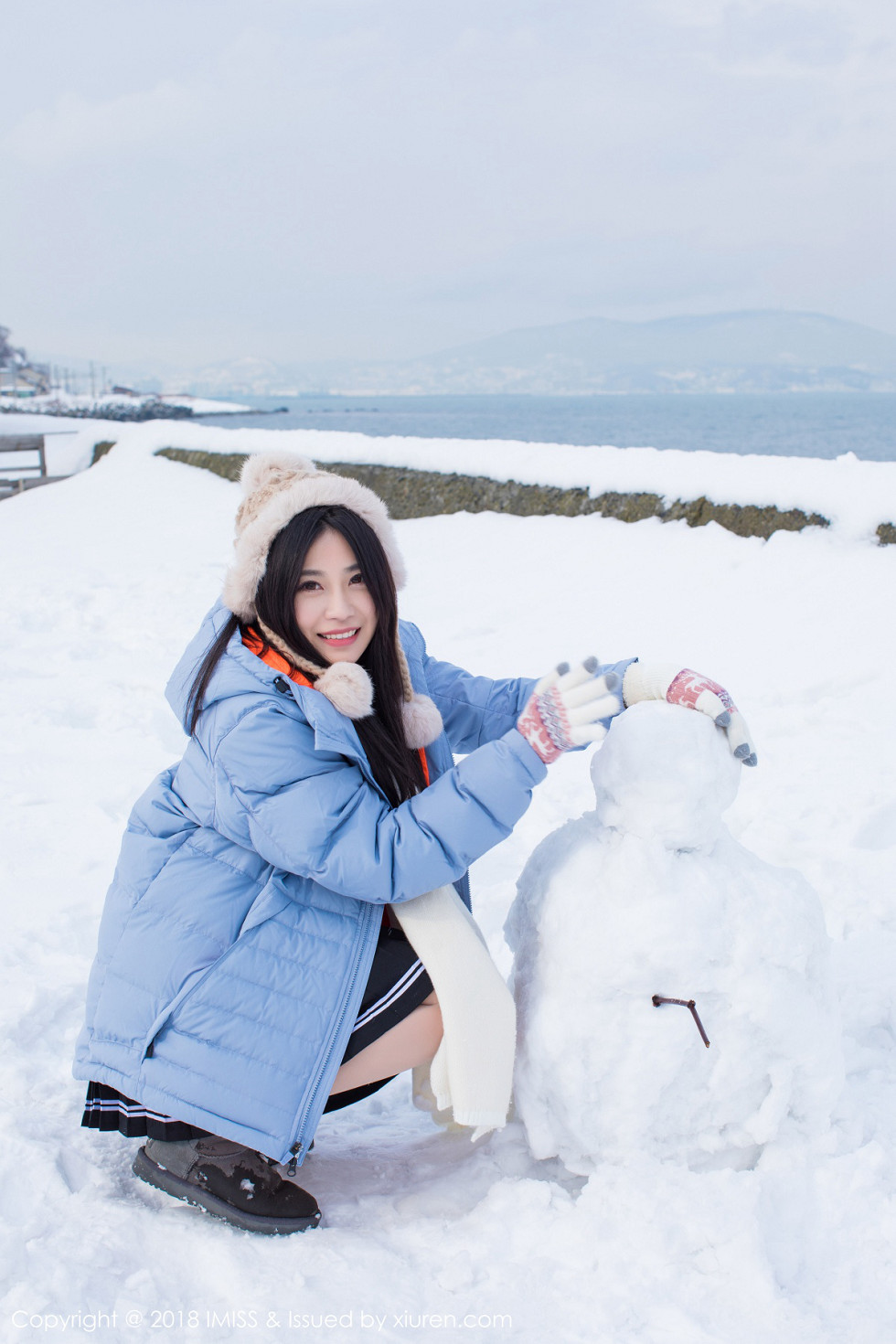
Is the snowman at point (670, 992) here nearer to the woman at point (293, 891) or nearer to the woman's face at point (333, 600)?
the woman at point (293, 891)

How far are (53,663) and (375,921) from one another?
419 centimetres

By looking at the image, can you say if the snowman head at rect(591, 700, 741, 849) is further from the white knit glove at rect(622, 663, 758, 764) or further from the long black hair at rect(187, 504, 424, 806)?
the long black hair at rect(187, 504, 424, 806)

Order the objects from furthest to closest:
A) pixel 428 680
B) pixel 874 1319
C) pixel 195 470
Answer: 1. pixel 195 470
2. pixel 428 680
3. pixel 874 1319

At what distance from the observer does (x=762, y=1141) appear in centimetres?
186

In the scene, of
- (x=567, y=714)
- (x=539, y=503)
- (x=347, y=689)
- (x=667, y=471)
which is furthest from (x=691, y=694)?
(x=539, y=503)

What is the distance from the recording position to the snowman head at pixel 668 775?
5.98 ft

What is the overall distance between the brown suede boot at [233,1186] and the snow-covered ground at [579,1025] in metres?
0.03

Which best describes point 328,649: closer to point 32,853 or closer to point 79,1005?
point 79,1005

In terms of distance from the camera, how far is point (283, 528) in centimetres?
200

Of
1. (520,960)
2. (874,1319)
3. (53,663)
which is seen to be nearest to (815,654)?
(520,960)

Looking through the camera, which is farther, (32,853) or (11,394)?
(11,394)

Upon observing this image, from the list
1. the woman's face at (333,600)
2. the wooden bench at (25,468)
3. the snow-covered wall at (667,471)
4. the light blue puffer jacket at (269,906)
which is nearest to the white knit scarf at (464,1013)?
the light blue puffer jacket at (269,906)

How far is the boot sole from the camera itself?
6.00 feet

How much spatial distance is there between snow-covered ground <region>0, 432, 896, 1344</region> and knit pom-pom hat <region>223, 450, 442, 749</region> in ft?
2.83
